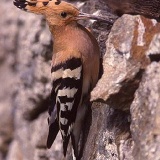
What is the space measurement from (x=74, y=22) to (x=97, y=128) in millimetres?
701

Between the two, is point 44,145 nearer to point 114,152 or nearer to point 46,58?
point 46,58

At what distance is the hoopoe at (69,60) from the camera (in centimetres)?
320

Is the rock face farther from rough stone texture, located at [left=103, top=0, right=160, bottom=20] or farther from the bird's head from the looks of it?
the bird's head

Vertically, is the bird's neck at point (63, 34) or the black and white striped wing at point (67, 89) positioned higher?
the bird's neck at point (63, 34)

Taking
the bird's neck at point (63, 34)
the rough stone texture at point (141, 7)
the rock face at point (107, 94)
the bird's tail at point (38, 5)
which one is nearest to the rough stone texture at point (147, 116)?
the rock face at point (107, 94)

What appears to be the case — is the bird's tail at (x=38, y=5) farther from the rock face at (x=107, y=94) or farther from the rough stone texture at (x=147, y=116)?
the rough stone texture at (x=147, y=116)

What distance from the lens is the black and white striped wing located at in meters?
3.18

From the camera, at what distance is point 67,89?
321 cm

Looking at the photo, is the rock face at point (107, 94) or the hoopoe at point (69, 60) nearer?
the rock face at point (107, 94)

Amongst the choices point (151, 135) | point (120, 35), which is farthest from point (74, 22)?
point (151, 135)

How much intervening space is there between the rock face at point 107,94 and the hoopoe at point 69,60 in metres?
0.15

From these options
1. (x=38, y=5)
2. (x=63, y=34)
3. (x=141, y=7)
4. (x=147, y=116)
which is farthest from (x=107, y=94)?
(x=38, y=5)

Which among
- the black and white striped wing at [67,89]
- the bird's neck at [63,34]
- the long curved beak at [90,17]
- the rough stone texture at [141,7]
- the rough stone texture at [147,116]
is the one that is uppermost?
the rough stone texture at [141,7]

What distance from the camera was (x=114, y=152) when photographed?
2832 mm
